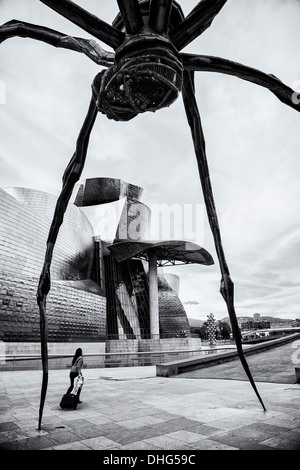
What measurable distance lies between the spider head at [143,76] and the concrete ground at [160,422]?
11.0 ft

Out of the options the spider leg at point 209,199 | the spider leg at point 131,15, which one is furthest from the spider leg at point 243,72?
the spider leg at point 131,15

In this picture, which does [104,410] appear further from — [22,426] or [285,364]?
[285,364]

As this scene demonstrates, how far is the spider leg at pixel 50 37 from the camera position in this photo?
8.09 feet

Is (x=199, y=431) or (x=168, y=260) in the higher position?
(x=168, y=260)

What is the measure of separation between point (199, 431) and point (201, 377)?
764 centimetres

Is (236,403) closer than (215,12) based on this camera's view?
No

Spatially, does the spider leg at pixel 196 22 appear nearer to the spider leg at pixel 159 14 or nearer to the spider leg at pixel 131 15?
the spider leg at pixel 159 14

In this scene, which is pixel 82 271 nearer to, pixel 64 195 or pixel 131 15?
pixel 64 195

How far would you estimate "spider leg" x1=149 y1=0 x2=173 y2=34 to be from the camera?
2.06 m

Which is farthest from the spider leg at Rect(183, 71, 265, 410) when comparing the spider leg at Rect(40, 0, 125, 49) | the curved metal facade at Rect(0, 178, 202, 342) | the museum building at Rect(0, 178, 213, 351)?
the curved metal facade at Rect(0, 178, 202, 342)

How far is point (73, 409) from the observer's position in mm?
6109

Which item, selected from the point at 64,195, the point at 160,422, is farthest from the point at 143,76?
the point at 160,422

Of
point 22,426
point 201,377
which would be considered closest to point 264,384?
point 201,377

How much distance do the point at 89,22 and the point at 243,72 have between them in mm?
1330
